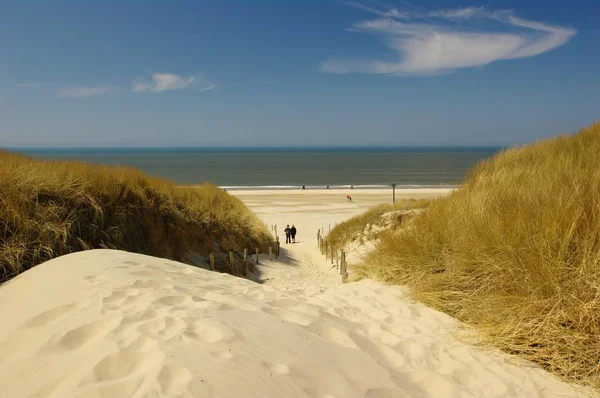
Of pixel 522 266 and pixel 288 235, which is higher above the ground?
pixel 522 266

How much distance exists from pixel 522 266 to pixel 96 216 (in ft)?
26.3

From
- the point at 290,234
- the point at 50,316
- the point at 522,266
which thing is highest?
the point at 522,266

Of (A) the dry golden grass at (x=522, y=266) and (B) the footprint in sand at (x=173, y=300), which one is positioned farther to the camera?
(B) the footprint in sand at (x=173, y=300)

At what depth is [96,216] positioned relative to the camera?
7.86m

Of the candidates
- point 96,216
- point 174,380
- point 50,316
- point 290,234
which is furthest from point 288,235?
point 174,380

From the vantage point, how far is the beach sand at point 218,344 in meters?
2.14

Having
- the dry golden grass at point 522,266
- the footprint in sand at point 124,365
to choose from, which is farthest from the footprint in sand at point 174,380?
the dry golden grass at point 522,266

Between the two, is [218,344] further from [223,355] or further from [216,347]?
[223,355]

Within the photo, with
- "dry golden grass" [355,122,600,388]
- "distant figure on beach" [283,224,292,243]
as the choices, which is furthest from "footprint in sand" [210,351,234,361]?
"distant figure on beach" [283,224,292,243]

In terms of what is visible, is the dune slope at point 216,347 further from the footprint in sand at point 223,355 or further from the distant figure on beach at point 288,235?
the distant figure on beach at point 288,235

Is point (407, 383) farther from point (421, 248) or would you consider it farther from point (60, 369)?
point (421, 248)

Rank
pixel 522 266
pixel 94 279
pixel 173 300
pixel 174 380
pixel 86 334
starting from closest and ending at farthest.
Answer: pixel 174 380, pixel 86 334, pixel 173 300, pixel 522 266, pixel 94 279

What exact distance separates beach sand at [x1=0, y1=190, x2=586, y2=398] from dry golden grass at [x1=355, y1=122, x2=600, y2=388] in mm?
264

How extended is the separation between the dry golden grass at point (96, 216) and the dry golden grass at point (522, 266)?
5.60m
